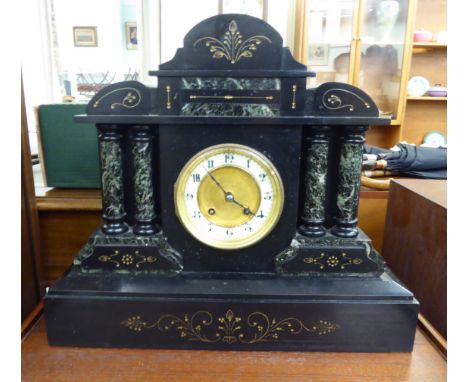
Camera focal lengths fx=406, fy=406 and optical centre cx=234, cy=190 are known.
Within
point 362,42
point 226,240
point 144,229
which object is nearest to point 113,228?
point 144,229

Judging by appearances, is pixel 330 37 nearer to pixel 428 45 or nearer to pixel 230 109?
pixel 428 45

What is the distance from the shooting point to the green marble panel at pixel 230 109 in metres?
0.79

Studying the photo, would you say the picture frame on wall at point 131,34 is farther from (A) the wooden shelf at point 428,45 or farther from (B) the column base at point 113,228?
(B) the column base at point 113,228

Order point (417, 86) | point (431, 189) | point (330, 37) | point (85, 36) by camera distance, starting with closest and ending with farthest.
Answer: point (431, 189) < point (85, 36) < point (330, 37) < point (417, 86)

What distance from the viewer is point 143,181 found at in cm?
84

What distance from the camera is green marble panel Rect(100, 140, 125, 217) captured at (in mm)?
830

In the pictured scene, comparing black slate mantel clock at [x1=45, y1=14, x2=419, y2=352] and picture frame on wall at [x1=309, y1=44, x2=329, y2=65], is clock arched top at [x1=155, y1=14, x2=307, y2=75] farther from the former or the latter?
picture frame on wall at [x1=309, y1=44, x2=329, y2=65]

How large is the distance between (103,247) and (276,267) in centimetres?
36

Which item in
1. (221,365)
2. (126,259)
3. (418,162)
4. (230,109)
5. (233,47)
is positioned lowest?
(221,365)

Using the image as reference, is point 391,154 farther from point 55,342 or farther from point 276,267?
point 55,342

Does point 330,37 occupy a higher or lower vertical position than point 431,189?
higher

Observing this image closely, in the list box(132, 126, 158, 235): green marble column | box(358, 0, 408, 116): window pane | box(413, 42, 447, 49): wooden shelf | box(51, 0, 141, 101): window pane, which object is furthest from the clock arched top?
box(413, 42, 447, 49): wooden shelf

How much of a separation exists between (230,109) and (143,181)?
9.1 inches
